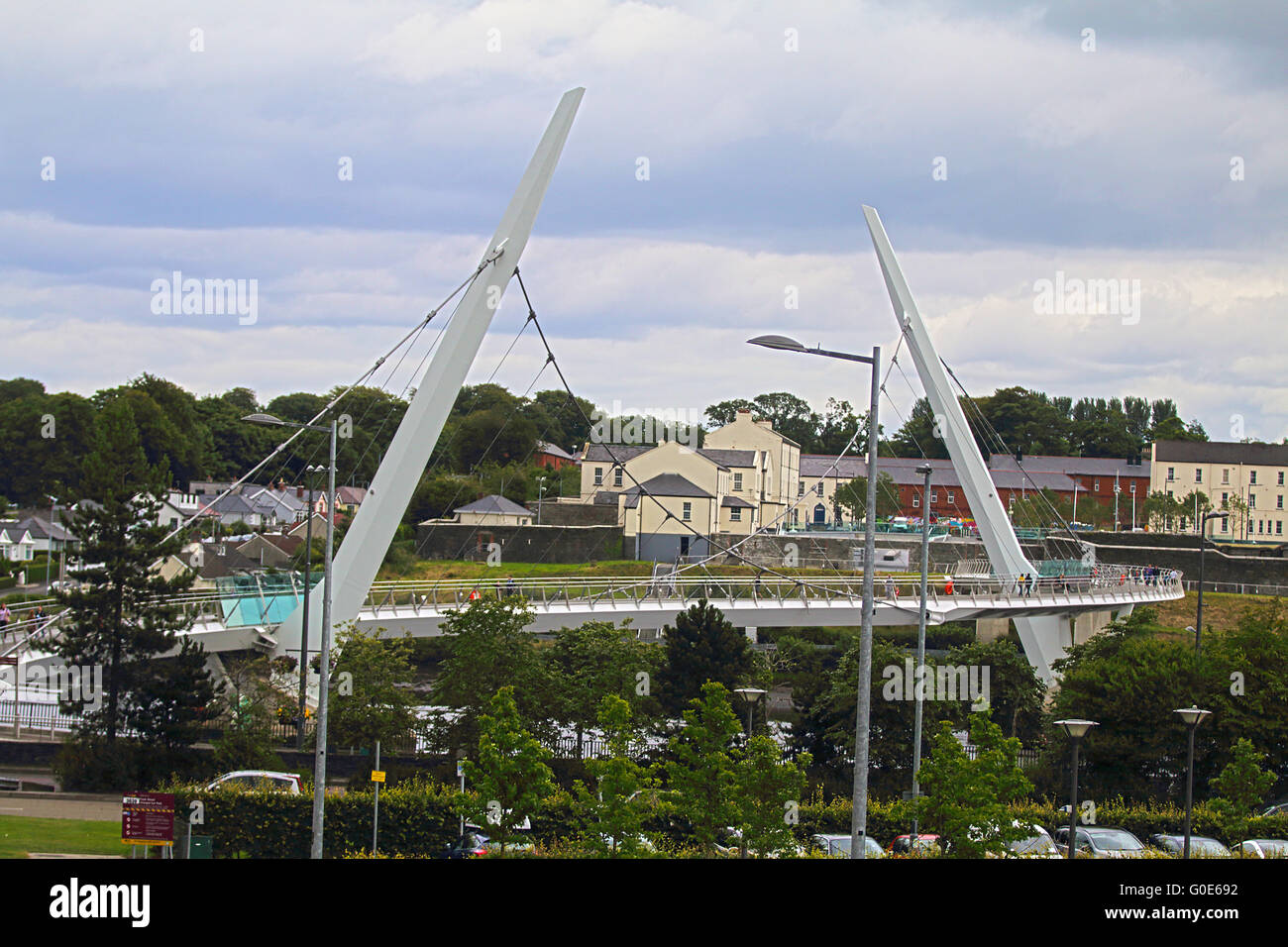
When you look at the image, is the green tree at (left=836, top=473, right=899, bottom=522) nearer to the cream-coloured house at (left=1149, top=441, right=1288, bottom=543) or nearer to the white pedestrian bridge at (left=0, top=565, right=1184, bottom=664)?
the cream-coloured house at (left=1149, top=441, right=1288, bottom=543)

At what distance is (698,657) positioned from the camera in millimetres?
35875

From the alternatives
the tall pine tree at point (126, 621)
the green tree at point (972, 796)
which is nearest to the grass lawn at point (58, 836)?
the tall pine tree at point (126, 621)

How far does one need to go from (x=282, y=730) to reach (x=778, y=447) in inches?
2743

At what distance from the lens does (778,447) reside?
327ft

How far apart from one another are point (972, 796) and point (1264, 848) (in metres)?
7.65

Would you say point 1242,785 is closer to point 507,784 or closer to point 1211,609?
point 507,784

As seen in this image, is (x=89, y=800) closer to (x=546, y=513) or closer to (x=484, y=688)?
(x=484, y=688)

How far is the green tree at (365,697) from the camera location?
30828 mm

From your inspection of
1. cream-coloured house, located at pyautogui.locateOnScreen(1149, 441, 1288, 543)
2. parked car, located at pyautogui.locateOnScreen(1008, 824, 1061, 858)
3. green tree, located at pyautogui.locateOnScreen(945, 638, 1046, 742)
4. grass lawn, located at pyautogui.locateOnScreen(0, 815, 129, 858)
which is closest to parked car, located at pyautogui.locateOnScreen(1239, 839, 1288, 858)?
parked car, located at pyautogui.locateOnScreen(1008, 824, 1061, 858)

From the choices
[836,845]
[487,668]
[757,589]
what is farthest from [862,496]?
[836,845]

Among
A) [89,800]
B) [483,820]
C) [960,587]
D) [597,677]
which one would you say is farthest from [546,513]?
[483,820]

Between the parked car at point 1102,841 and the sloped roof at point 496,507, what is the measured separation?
62.0 metres
